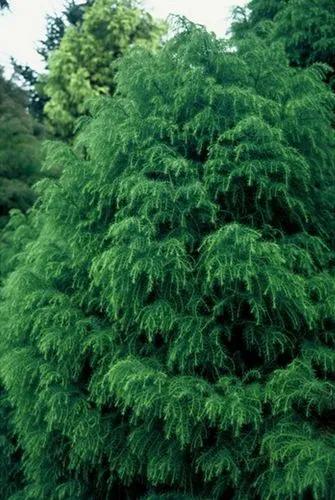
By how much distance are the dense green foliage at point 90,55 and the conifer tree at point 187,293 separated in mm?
9623

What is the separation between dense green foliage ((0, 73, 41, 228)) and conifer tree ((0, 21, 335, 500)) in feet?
13.0

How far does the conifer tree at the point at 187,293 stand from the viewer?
3.98 meters

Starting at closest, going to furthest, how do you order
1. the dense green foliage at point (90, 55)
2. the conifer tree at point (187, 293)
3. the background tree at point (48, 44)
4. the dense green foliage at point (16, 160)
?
the conifer tree at point (187, 293) → the dense green foliage at point (16, 160) → the dense green foliage at point (90, 55) → the background tree at point (48, 44)

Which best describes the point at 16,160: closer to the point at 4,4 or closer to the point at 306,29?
the point at 4,4

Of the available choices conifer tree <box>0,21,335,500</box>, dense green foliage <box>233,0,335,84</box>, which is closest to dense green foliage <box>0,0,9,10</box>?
dense green foliage <box>233,0,335,84</box>

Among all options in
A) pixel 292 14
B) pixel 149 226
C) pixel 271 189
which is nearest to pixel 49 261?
pixel 149 226

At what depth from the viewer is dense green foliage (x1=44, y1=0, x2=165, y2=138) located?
14258mm

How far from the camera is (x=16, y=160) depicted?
9.05m

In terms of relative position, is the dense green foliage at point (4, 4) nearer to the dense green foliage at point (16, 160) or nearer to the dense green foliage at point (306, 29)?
the dense green foliage at point (16, 160)

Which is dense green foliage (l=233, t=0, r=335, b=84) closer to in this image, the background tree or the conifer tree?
the conifer tree

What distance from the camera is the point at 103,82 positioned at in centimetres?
1441

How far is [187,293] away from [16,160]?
18.5 feet

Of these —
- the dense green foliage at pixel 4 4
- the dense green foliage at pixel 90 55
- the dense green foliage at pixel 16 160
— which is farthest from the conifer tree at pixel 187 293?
the dense green foliage at pixel 90 55

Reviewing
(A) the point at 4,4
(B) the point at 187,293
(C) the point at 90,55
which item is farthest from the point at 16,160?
(C) the point at 90,55
